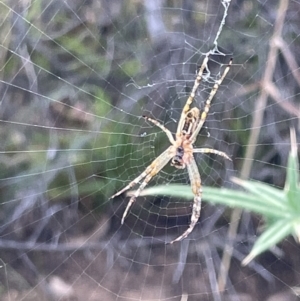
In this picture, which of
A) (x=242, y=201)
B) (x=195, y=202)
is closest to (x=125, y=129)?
(x=195, y=202)

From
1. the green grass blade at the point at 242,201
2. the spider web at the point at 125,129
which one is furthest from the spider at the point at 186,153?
the green grass blade at the point at 242,201

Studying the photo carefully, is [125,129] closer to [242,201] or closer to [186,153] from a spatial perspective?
[186,153]

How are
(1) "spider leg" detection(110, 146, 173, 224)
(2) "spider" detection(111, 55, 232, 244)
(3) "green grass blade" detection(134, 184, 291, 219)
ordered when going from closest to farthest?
(3) "green grass blade" detection(134, 184, 291, 219) → (2) "spider" detection(111, 55, 232, 244) → (1) "spider leg" detection(110, 146, 173, 224)

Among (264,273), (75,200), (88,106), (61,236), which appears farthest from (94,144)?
(264,273)

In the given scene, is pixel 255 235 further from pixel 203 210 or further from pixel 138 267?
pixel 138 267

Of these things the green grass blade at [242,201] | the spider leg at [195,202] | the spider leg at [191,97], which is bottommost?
the spider leg at [195,202]

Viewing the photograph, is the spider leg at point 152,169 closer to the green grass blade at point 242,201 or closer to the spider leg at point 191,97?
the spider leg at point 191,97

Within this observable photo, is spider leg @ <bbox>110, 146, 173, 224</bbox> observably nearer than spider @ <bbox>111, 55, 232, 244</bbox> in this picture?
No

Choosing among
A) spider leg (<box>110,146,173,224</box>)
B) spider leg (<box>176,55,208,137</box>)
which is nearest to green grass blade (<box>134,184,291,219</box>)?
spider leg (<box>176,55,208,137</box>)

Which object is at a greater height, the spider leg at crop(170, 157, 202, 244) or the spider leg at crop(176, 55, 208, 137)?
the spider leg at crop(176, 55, 208, 137)

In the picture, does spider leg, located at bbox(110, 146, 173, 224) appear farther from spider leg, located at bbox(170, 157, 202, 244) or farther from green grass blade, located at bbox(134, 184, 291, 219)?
green grass blade, located at bbox(134, 184, 291, 219)
